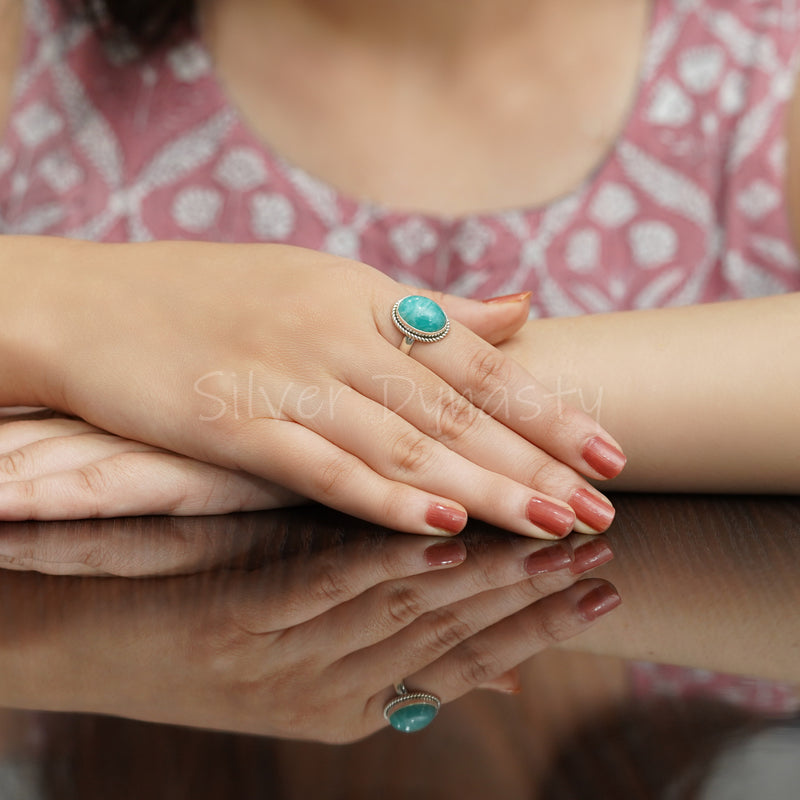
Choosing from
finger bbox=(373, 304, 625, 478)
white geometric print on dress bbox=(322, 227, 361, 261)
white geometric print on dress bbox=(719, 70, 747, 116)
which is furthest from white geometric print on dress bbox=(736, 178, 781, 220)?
finger bbox=(373, 304, 625, 478)

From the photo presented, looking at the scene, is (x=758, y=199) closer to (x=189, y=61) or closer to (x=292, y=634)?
(x=189, y=61)

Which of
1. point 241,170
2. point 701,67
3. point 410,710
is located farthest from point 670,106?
point 410,710

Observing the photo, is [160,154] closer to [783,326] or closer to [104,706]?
[783,326]

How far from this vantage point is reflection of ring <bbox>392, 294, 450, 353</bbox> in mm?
705

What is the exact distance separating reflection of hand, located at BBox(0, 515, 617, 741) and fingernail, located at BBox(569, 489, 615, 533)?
41 millimetres

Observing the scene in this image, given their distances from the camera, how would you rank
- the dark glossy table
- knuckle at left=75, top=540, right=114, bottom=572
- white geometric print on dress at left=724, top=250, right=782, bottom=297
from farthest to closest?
white geometric print on dress at left=724, top=250, right=782, bottom=297 → knuckle at left=75, top=540, right=114, bottom=572 → the dark glossy table

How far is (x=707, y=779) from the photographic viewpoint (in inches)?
13.8

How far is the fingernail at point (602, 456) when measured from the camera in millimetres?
686

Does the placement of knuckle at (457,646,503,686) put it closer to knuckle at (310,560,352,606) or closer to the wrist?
knuckle at (310,560,352,606)

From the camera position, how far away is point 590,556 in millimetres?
609

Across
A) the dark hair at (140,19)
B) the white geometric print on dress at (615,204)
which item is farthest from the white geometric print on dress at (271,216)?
the white geometric print on dress at (615,204)

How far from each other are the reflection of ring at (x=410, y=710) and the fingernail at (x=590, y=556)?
0.19m

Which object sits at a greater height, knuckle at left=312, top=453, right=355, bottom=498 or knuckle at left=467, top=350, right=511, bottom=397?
knuckle at left=467, top=350, right=511, bottom=397

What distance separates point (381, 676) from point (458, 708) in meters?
0.05
